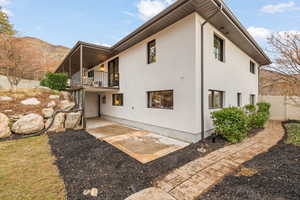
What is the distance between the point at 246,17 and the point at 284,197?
912 cm

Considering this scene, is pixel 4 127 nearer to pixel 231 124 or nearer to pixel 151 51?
pixel 151 51

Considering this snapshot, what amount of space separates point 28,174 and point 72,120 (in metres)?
4.56

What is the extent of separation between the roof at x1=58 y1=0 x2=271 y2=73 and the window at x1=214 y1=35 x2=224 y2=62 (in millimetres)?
403

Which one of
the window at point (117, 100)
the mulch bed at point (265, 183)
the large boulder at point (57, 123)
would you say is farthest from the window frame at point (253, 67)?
the large boulder at point (57, 123)

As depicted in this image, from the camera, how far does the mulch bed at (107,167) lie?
7.82ft

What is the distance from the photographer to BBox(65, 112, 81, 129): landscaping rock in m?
6.93

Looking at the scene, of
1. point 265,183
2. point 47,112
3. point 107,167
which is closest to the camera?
point 265,183

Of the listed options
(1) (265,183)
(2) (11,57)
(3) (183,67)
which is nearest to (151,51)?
(3) (183,67)

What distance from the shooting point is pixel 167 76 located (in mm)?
5840

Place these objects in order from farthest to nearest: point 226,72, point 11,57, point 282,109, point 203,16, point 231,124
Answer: point 11,57
point 282,109
point 226,72
point 203,16
point 231,124

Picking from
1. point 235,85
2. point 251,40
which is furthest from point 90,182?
point 251,40

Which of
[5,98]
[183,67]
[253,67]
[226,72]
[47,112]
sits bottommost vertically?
[47,112]

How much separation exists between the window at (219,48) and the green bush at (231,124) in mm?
2984

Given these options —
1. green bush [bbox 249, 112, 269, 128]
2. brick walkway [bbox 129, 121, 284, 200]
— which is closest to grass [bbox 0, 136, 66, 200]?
brick walkway [bbox 129, 121, 284, 200]
